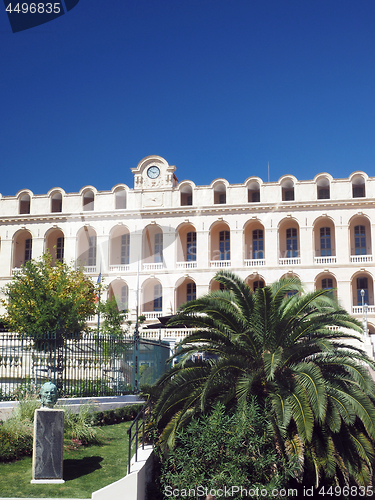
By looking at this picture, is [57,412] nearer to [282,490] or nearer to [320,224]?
[282,490]

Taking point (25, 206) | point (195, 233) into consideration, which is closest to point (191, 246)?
point (195, 233)

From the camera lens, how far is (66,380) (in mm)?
17391

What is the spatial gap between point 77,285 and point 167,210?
1237cm

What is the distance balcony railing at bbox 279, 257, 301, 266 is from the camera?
140ft

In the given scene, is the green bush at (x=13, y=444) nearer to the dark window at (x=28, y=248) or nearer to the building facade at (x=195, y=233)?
the building facade at (x=195, y=233)

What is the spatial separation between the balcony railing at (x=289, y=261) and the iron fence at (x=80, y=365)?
987 inches

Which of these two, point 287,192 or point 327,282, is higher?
point 287,192

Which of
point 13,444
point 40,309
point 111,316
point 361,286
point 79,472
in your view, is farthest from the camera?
point 361,286

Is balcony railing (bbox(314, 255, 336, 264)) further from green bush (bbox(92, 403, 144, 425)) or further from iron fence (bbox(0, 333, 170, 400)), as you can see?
green bush (bbox(92, 403, 144, 425))

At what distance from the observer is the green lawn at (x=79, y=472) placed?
11227 mm

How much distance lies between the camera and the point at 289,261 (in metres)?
42.8

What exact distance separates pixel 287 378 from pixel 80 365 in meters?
6.93

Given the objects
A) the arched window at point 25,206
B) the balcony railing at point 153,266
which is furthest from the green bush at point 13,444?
the arched window at point 25,206

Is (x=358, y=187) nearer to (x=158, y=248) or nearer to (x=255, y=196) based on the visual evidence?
(x=255, y=196)
